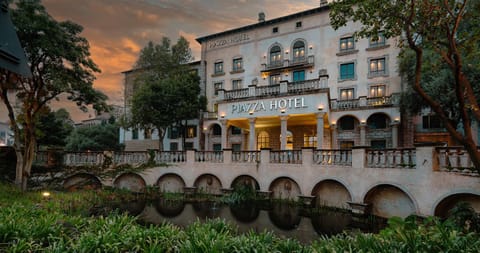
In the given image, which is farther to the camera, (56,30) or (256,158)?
(256,158)

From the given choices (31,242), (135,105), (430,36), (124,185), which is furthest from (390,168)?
(135,105)

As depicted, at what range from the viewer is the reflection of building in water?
1753cm

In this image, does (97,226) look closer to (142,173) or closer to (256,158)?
(256,158)

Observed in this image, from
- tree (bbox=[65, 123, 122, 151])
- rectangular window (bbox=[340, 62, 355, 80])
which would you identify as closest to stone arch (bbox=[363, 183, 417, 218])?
rectangular window (bbox=[340, 62, 355, 80])

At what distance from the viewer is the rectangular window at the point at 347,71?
23.6 meters

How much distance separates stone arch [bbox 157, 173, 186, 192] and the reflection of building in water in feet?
15.2

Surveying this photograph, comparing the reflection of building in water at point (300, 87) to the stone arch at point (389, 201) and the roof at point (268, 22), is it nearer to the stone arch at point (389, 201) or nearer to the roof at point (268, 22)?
the roof at point (268, 22)

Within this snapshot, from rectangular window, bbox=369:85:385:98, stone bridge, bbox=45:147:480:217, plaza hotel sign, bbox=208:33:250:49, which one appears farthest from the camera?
plaza hotel sign, bbox=208:33:250:49

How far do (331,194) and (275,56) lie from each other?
17.7 meters

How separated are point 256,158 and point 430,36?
10.4 metres

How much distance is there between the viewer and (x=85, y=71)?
47.0 ft

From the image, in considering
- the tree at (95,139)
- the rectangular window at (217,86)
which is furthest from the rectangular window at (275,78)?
the tree at (95,139)

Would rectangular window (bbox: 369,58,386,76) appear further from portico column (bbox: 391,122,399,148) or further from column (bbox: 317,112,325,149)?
column (bbox: 317,112,325,149)

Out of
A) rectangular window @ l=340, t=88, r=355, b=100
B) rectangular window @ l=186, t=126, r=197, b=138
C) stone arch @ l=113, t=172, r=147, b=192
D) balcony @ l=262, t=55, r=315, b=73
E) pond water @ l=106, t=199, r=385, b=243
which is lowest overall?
pond water @ l=106, t=199, r=385, b=243
